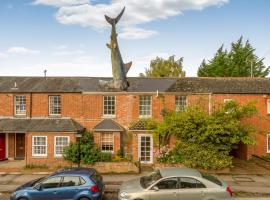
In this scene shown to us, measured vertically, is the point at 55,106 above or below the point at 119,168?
above

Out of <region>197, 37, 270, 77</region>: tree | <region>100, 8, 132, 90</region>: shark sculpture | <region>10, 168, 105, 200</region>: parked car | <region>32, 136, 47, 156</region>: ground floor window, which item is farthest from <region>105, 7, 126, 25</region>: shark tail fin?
<region>197, 37, 270, 77</region>: tree

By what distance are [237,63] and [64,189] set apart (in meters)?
39.0

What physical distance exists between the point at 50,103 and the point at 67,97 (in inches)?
62.6

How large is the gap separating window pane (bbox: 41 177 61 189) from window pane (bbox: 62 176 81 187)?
29 cm

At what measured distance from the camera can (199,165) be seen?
21156 millimetres

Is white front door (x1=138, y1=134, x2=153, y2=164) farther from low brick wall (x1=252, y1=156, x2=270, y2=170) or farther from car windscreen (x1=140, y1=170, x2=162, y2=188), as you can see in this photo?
car windscreen (x1=140, y1=170, x2=162, y2=188)

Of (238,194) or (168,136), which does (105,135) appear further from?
(238,194)

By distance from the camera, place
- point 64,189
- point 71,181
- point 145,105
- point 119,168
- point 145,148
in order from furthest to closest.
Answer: point 145,105 < point 145,148 < point 119,168 < point 71,181 < point 64,189

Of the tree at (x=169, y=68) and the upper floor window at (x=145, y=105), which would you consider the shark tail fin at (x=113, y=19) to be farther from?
the tree at (x=169, y=68)

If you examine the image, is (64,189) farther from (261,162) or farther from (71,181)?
(261,162)

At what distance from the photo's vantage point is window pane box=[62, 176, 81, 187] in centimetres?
1366

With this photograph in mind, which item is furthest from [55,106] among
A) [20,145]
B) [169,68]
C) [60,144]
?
[169,68]

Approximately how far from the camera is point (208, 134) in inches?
814

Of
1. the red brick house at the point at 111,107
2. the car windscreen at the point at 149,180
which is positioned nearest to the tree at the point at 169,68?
the red brick house at the point at 111,107
